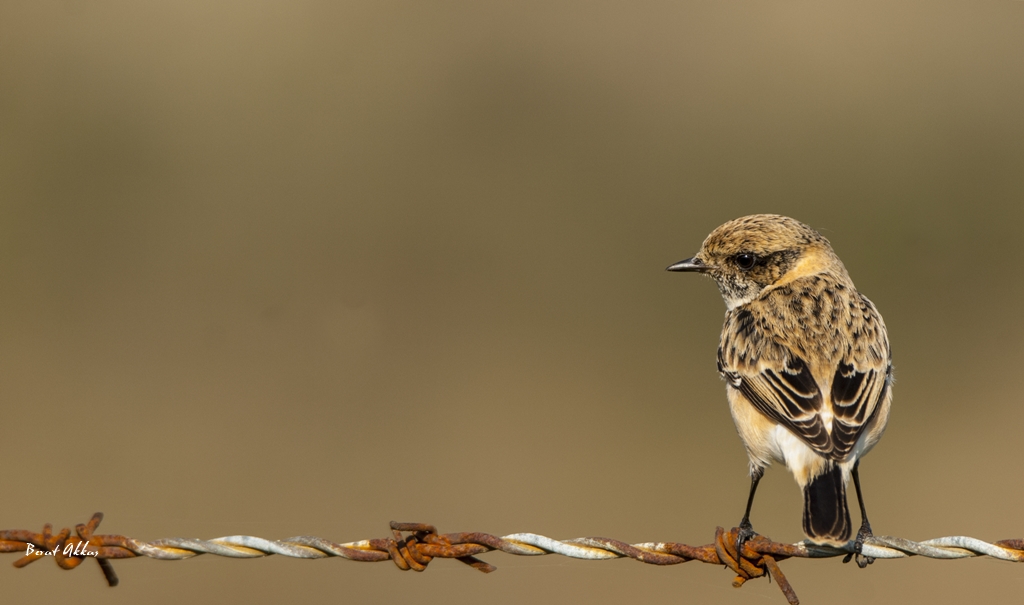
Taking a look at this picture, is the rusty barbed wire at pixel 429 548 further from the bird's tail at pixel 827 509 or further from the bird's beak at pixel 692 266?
the bird's beak at pixel 692 266

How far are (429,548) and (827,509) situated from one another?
5.44ft

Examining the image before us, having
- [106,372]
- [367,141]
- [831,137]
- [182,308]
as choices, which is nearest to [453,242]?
[367,141]

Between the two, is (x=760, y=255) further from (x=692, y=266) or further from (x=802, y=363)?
(x=802, y=363)

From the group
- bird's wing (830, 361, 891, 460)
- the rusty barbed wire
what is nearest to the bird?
bird's wing (830, 361, 891, 460)

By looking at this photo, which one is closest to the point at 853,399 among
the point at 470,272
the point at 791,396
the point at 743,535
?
the point at 791,396

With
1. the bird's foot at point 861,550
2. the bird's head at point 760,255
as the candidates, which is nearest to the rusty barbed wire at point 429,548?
the bird's foot at point 861,550

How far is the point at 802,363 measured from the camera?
16.4 ft

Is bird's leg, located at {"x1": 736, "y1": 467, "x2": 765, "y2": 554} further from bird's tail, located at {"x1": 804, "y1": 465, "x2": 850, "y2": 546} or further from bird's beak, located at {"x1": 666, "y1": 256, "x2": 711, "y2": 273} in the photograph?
bird's beak, located at {"x1": 666, "y1": 256, "x2": 711, "y2": 273}

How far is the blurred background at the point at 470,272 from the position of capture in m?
8.86

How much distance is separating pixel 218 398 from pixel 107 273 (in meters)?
2.31

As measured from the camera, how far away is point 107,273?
11430mm

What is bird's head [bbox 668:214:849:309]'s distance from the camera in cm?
584

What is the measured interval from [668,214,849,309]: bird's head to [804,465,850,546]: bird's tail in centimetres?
155

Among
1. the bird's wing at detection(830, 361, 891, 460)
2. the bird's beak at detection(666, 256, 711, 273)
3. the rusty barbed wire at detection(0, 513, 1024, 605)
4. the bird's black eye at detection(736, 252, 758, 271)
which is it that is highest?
the bird's beak at detection(666, 256, 711, 273)
